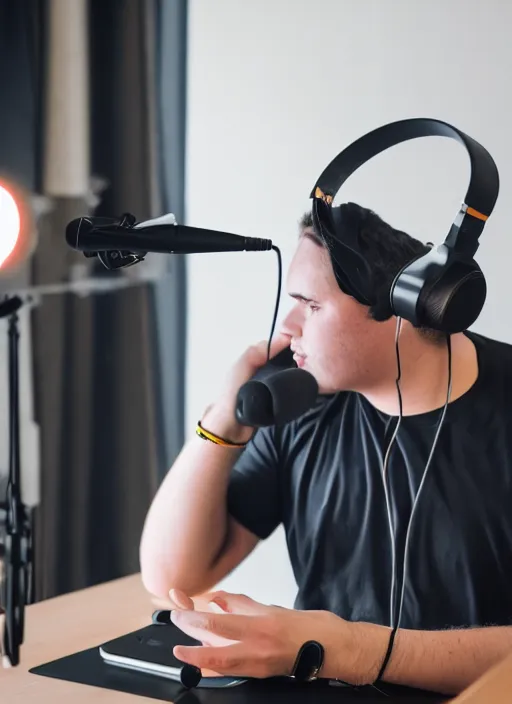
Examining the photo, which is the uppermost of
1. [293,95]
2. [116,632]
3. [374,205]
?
[293,95]

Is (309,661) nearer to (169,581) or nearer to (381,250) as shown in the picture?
(169,581)

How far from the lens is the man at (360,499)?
1.24 meters

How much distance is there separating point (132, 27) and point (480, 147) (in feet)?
2.04

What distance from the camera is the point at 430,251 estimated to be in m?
1.26

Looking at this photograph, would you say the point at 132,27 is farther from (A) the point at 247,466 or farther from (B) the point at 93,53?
(A) the point at 247,466

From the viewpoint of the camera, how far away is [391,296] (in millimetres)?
1273

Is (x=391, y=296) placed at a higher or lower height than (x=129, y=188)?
lower

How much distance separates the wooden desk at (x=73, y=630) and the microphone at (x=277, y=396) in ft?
1.14

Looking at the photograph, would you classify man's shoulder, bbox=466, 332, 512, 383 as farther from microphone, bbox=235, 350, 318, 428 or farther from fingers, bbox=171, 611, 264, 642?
fingers, bbox=171, 611, 264, 642

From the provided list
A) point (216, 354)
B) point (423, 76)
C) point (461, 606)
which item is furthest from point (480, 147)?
point (461, 606)

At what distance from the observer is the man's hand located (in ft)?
3.81

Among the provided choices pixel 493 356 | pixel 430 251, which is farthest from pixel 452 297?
pixel 493 356

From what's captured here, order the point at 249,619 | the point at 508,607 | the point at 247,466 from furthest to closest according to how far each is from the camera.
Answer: the point at 247,466
the point at 508,607
the point at 249,619

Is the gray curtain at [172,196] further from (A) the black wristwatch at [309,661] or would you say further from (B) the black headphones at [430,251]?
(A) the black wristwatch at [309,661]
